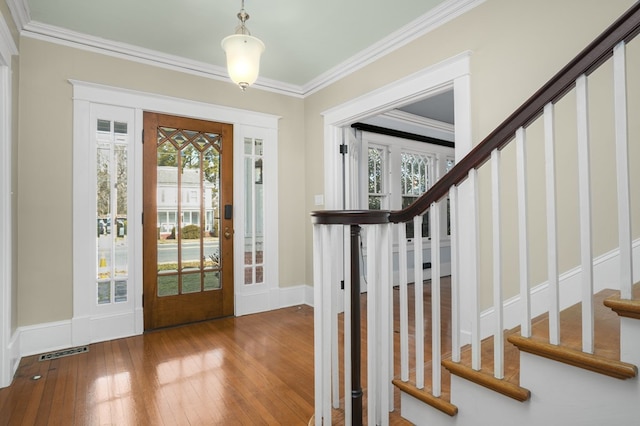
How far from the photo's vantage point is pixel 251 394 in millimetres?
2189

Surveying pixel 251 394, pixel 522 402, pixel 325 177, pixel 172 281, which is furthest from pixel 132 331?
pixel 522 402

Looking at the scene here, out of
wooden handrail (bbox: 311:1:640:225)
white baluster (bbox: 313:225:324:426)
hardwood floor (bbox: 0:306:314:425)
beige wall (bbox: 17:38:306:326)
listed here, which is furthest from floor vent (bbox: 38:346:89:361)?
wooden handrail (bbox: 311:1:640:225)

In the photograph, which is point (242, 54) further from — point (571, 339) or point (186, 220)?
point (571, 339)

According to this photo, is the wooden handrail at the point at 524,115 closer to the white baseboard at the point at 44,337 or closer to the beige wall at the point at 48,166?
the beige wall at the point at 48,166

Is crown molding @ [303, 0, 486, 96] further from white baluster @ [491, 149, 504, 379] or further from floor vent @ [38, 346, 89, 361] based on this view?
floor vent @ [38, 346, 89, 361]

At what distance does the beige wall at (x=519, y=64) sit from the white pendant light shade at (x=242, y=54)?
1.45 m

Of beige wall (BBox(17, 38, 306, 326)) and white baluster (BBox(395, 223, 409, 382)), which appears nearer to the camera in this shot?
white baluster (BBox(395, 223, 409, 382))

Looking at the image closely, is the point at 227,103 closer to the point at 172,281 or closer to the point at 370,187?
the point at 172,281

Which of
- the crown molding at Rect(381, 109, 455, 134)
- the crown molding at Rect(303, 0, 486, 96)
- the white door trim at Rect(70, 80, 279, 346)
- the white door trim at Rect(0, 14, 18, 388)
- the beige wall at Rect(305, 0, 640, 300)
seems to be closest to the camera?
the beige wall at Rect(305, 0, 640, 300)

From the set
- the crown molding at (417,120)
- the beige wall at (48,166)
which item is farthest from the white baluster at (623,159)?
the crown molding at (417,120)

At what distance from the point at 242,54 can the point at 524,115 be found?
5.89 ft

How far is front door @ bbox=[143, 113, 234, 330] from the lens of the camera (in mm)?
3402

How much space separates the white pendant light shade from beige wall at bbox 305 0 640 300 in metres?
1.45

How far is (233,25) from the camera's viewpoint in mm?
2883
